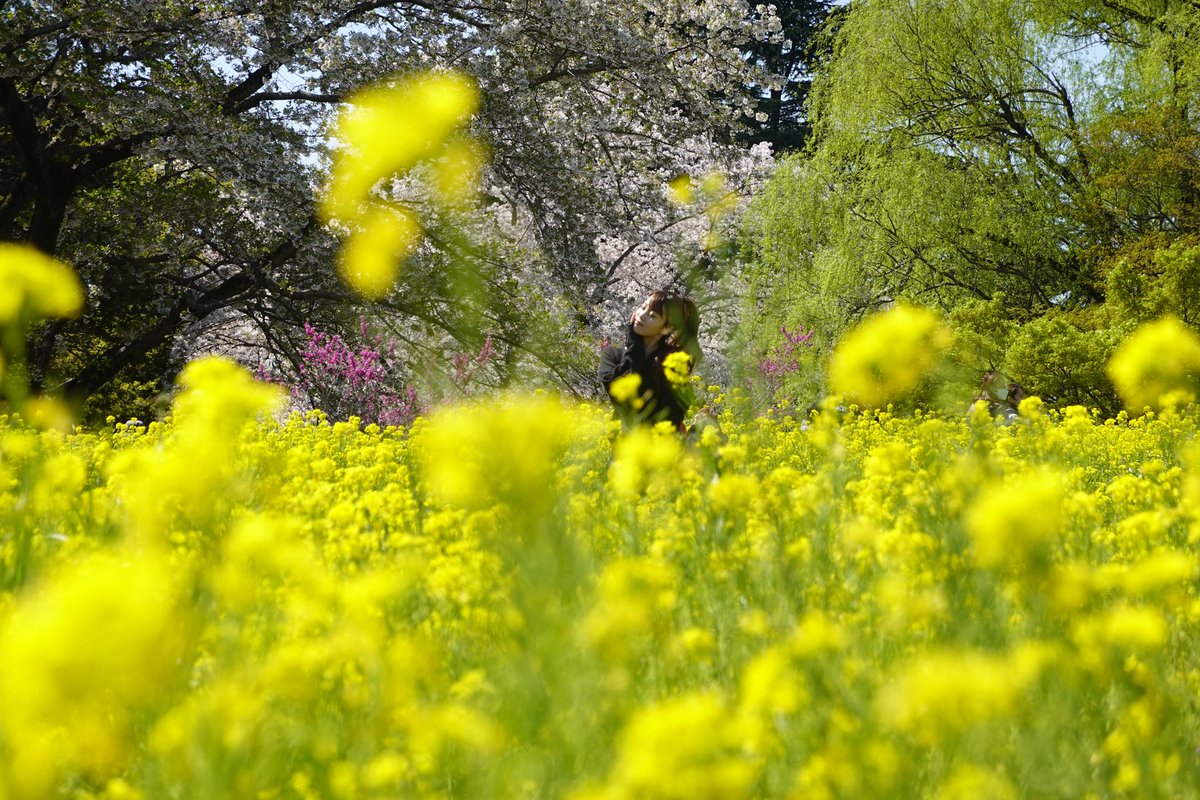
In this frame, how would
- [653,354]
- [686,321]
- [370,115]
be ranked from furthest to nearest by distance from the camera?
1. [370,115]
2. [653,354]
3. [686,321]

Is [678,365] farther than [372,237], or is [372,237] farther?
[372,237]

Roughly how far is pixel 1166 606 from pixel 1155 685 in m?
0.55

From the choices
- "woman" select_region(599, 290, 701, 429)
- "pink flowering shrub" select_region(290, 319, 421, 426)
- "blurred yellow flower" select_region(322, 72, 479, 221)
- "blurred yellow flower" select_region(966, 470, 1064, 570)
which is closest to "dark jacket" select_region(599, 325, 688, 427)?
"woman" select_region(599, 290, 701, 429)

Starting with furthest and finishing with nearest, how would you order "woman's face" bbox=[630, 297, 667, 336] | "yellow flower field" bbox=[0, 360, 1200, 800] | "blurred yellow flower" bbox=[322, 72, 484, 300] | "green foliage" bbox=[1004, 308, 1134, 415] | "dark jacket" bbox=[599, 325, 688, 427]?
"green foliage" bbox=[1004, 308, 1134, 415] < "blurred yellow flower" bbox=[322, 72, 484, 300] < "dark jacket" bbox=[599, 325, 688, 427] < "woman's face" bbox=[630, 297, 667, 336] < "yellow flower field" bbox=[0, 360, 1200, 800]

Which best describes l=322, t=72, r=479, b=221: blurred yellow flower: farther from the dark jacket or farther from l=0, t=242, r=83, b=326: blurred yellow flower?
l=0, t=242, r=83, b=326: blurred yellow flower

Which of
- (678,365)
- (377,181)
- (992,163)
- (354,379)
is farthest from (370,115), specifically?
(992,163)

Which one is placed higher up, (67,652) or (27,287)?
(27,287)

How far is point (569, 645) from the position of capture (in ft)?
6.56

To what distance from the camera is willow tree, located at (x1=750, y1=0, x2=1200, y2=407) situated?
1480 centimetres

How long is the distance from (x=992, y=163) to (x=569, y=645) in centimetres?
1563

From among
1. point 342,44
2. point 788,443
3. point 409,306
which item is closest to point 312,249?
point 409,306

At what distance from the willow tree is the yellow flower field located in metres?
12.7

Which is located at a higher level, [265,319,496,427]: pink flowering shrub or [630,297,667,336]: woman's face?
[265,319,496,427]: pink flowering shrub

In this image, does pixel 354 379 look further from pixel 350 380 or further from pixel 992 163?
pixel 992 163
